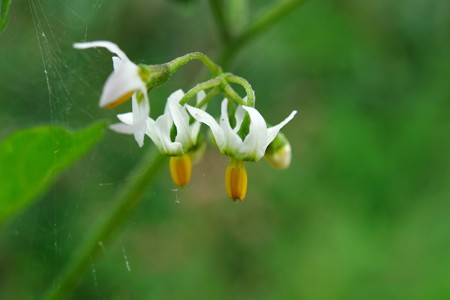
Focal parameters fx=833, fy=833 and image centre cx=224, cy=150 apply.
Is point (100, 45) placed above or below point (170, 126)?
above

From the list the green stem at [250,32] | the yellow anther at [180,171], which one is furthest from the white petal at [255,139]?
the green stem at [250,32]

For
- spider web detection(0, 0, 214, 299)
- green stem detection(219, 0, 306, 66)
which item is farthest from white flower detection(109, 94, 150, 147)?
spider web detection(0, 0, 214, 299)

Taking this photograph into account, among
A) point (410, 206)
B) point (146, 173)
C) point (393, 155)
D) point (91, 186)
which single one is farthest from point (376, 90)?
point (146, 173)

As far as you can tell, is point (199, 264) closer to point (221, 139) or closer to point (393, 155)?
point (393, 155)

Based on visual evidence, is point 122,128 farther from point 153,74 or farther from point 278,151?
point 278,151

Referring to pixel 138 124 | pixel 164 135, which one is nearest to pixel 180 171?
pixel 164 135

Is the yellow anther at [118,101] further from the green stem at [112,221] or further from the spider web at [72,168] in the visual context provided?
the spider web at [72,168]
